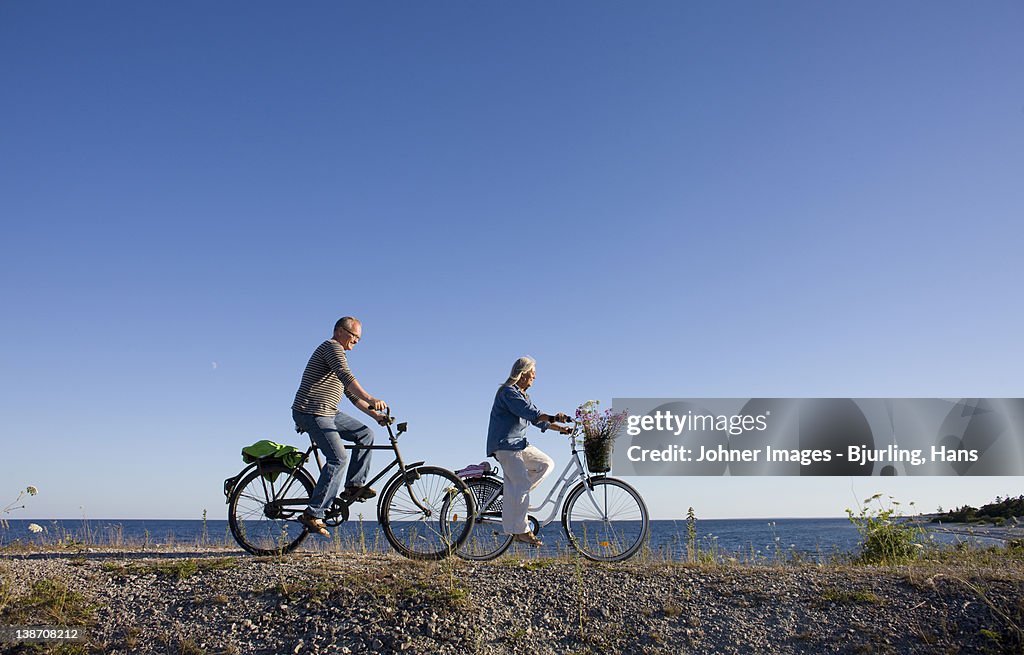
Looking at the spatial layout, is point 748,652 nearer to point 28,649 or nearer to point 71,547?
point 28,649

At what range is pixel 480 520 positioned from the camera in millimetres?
7809

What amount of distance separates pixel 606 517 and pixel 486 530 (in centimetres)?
127

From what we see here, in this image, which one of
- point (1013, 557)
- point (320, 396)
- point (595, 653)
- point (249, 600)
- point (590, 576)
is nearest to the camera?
point (595, 653)

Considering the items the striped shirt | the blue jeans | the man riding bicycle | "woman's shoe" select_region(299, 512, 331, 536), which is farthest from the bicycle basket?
"woman's shoe" select_region(299, 512, 331, 536)

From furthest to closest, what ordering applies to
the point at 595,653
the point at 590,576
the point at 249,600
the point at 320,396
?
the point at 320,396
the point at 590,576
the point at 249,600
the point at 595,653

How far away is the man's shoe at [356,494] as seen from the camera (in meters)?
7.82

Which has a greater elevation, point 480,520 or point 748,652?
point 480,520

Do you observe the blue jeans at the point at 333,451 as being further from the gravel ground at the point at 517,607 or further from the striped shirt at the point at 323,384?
the gravel ground at the point at 517,607

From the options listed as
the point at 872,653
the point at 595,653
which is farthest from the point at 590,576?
the point at 872,653

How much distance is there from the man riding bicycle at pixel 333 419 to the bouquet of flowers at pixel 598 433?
2091 millimetres

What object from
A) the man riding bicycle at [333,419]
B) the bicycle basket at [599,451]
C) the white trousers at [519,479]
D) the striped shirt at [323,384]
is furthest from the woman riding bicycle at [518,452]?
the striped shirt at [323,384]

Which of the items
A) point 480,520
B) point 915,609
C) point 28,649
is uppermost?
point 480,520

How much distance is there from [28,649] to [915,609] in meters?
7.56

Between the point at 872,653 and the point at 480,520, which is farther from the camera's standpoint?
the point at 480,520
